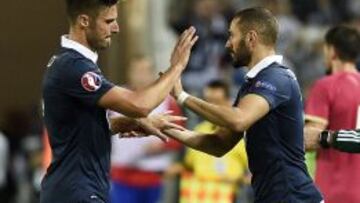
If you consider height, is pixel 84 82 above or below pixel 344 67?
above

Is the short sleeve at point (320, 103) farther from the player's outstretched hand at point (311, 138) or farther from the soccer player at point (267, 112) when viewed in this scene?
the soccer player at point (267, 112)

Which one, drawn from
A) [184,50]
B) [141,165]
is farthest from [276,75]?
[141,165]

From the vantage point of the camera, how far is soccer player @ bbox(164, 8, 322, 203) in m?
8.03

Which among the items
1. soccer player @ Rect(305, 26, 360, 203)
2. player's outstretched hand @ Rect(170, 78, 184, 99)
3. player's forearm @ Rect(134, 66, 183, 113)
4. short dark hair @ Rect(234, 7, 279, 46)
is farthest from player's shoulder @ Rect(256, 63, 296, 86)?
soccer player @ Rect(305, 26, 360, 203)

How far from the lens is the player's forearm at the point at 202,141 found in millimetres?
8617

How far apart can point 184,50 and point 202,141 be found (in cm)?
97

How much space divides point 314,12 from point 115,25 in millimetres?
8531

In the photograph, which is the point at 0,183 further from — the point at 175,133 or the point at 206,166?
the point at 175,133

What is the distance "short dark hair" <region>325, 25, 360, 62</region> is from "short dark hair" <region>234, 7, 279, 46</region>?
170 centimetres

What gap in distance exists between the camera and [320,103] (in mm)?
9656

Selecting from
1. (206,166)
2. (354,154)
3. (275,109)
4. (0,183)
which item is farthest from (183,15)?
(275,109)

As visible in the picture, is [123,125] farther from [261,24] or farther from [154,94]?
[261,24]

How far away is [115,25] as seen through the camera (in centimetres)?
803

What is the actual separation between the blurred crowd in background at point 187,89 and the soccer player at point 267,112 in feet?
14.4
